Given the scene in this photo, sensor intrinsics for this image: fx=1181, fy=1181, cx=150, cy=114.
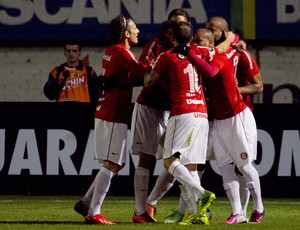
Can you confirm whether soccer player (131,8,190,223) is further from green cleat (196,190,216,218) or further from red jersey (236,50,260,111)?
green cleat (196,190,216,218)

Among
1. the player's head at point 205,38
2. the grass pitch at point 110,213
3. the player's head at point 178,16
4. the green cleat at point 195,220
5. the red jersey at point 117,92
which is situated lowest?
the grass pitch at point 110,213

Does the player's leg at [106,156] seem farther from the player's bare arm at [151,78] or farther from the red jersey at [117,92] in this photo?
the player's bare arm at [151,78]

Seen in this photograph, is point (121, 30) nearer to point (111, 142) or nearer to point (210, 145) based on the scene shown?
point (111, 142)

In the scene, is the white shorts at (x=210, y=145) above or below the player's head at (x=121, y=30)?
below

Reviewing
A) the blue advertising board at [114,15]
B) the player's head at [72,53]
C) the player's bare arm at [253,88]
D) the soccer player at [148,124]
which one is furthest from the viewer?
the blue advertising board at [114,15]

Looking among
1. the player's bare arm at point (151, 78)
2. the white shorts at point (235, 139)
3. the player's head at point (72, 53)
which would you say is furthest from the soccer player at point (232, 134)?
the player's head at point (72, 53)

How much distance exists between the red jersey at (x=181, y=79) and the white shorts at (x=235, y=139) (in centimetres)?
54

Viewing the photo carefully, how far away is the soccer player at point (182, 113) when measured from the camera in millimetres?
10336

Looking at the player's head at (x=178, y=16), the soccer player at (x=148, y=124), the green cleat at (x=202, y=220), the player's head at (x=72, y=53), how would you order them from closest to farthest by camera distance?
the green cleat at (x=202, y=220) < the soccer player at (x=148, y=124) < the player's head at (x=178, y=16) < the player's head at (x=72, y=53)

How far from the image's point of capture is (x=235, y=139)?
35.5 ft

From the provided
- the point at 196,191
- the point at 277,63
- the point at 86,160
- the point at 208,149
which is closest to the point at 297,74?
Answer: the point at 277,63

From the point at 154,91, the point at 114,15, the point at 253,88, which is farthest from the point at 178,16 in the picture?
the point at 114,15

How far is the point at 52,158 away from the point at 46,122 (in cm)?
46

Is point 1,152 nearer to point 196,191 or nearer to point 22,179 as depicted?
point 22,179
